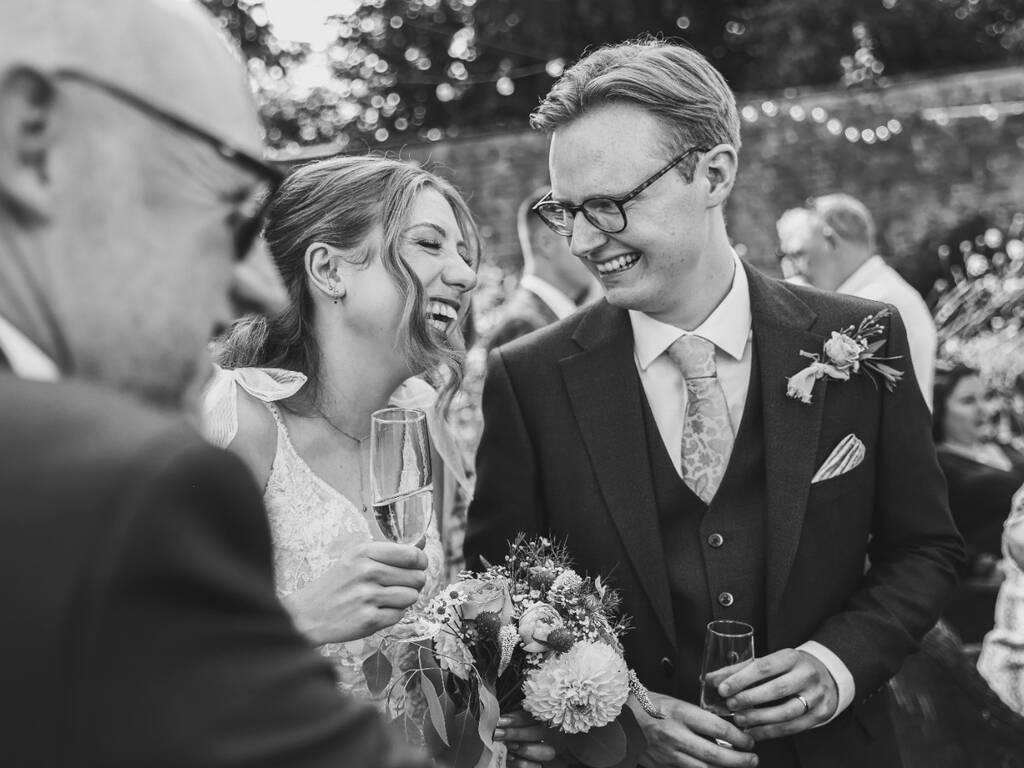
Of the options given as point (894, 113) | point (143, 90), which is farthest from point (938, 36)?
point (143, 90)

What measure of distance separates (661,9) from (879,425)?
18.8 meters

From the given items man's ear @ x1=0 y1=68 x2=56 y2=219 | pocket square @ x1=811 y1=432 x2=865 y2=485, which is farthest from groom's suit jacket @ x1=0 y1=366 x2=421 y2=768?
pocket square @ x1=811 y1=432 x2=865 y2=485

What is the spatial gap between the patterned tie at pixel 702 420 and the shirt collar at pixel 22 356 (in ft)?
6.09

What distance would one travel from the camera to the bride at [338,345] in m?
2.39

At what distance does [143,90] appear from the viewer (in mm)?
810

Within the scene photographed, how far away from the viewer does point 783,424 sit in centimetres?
244

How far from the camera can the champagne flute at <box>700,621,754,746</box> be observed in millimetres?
2104

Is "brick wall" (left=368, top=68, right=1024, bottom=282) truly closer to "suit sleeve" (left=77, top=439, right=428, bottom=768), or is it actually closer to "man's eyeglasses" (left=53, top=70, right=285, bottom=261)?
"man's eyeglasses" (left=53, top=70, right=285, bottom=261)

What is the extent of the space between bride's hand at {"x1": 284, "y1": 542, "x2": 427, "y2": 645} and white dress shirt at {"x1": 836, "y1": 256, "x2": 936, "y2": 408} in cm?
358

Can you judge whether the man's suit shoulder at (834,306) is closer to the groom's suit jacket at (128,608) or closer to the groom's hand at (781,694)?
the groom's hand at (781,694)

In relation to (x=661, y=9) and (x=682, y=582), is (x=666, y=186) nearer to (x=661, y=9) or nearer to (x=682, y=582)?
(x=682, y=582)

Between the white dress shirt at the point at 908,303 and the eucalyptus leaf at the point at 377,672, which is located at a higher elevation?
the eucalyptus leaf at the point at 377,672

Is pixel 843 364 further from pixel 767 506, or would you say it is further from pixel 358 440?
pixel 358 440

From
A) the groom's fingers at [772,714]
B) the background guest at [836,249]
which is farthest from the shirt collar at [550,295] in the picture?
the groom's fingers at [772,714]
